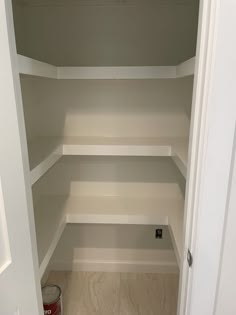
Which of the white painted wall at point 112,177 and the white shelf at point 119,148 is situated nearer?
the white shelf at point 119,148

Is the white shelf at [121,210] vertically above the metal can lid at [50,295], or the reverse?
the white shelf at [121,210]

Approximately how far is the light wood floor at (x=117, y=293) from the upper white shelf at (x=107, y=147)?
1089 millimetres

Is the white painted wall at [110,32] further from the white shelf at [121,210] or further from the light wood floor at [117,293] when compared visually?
the light wood floor at [117,293]

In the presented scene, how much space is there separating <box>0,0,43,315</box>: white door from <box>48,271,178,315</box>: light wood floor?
108cm

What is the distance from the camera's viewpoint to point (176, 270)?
2256 millimetres

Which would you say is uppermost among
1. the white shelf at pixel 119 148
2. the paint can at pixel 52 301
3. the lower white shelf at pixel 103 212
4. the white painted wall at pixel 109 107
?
the white painted wall at pixel 109 107

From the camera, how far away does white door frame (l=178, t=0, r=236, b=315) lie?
702 millimetres

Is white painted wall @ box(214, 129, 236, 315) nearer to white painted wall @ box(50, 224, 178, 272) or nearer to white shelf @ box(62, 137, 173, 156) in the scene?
white shelf @ box(62, 137, 173, 156)

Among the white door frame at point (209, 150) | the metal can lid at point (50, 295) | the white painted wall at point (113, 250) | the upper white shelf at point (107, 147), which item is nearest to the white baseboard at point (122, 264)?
the white painted wall at point (113, 250)

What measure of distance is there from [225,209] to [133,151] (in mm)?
894

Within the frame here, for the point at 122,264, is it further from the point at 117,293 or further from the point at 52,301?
the point at 52,301

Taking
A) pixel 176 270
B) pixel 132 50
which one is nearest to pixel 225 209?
pixel 132 50

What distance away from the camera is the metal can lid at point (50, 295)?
1.68m

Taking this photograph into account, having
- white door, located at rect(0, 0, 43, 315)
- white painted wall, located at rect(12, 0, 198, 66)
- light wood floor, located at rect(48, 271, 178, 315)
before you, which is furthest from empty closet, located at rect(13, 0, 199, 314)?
white door, located at rect(0, 0, 43, 315)
